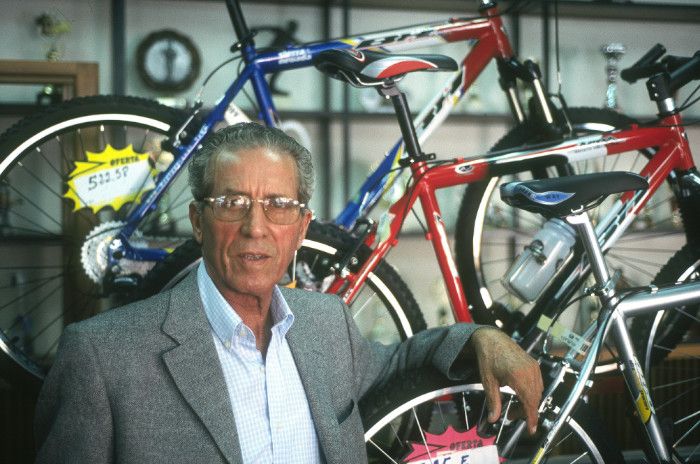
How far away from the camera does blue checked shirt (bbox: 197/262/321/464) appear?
1.19 meters

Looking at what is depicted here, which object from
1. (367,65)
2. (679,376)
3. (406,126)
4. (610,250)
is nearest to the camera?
(367,65)

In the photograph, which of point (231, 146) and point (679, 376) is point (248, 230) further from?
point (679, 376)

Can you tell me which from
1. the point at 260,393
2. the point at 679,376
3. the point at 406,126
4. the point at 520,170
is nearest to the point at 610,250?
the point at 679,376

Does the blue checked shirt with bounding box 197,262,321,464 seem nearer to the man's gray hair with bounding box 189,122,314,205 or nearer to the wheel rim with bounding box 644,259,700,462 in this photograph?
the man's gray hair with bounding box 189,122,314,205

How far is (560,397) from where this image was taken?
4.98ft

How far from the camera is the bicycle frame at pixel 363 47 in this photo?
6.57 feet

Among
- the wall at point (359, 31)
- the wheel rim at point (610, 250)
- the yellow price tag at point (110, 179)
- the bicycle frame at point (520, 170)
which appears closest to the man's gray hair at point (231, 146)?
the bicycle frame at point (520, 170)

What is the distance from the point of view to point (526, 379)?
4.14 feet

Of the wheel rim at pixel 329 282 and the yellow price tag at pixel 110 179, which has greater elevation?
the yellow price tag at pixel 110 179

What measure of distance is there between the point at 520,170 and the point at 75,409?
4.46 feet

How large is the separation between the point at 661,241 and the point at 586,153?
2183mm

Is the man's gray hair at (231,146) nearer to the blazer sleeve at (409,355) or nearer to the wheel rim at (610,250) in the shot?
the blazer sleeve at (409,355)

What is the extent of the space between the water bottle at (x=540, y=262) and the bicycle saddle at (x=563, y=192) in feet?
1.59

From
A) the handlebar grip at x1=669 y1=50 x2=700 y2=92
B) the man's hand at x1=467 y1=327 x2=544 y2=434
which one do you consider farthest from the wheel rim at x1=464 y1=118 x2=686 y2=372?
the man's hand at x1=467 y1=327 x2=544 y2=434
